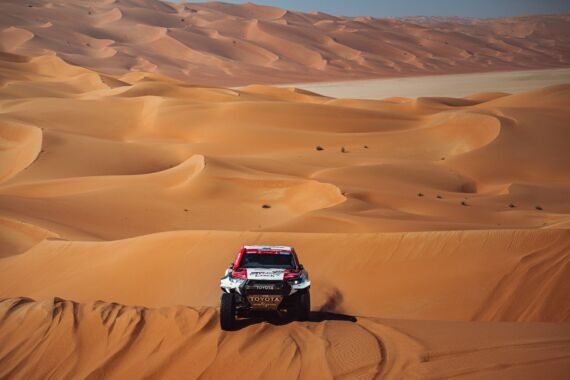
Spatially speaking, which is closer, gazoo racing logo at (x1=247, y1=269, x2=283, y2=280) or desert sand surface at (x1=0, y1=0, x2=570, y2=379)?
desert sand surface at (x1=0, y1=0, x2=570, y2=379)

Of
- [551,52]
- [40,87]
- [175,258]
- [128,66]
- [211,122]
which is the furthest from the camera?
[551,52]

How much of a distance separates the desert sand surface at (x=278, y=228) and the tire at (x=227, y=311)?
191 millimetres

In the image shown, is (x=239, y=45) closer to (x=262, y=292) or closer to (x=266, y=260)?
(x=266, y=260)

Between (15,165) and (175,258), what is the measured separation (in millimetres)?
19283

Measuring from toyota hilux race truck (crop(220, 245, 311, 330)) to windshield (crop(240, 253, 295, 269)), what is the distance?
147 millimetres

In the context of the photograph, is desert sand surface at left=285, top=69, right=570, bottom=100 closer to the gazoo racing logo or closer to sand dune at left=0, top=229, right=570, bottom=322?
sand dune at left=0, top=229, right=570, bottom=322

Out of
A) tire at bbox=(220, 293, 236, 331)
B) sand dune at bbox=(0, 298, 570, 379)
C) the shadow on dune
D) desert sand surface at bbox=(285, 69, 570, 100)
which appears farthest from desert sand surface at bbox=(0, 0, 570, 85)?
tire at bbox=(220, 293, 236, 331)

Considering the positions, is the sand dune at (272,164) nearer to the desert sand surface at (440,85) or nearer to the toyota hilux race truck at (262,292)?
the toyota hilux race truck at (262,292)

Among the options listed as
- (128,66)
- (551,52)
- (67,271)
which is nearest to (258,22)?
(128,66)

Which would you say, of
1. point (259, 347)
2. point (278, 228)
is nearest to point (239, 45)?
point (278, 228)

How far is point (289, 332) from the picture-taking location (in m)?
8.31

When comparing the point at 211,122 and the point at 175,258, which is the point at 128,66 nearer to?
the point at 211,122

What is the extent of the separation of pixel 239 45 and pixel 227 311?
101 m

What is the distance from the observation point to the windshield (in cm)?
883
